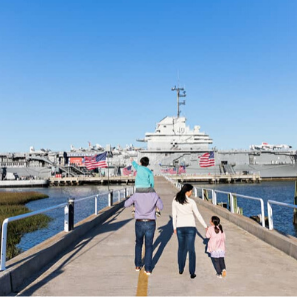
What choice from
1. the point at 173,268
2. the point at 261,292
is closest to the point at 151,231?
the point at 173,268

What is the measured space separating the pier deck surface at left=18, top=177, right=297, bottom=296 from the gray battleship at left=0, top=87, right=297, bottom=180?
61.1 meters

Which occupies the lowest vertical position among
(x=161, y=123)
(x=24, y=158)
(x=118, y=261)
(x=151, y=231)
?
(x=118, y=261)

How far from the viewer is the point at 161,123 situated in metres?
82.9

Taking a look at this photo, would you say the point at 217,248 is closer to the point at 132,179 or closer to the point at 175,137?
the point at 132,179

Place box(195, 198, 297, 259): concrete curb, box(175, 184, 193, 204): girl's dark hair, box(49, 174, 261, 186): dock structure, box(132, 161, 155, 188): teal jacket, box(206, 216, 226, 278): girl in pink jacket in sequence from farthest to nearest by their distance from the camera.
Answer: box(49, 174, 261, 186): dock structure < box(195, 198, 297, 259): concrete curb < box(132, 161, 155, 188): teal jacket < box(175, 184, 193, 204): girl's dark hair < box(206, 216, 226, 278): girl in pink jacket

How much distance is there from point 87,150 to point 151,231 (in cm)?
7900

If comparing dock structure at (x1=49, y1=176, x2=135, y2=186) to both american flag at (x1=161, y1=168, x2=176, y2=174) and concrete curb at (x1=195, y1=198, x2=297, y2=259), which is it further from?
concrete curb at (x1=195, y1=198, x2=297, y2=259)

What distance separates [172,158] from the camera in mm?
74938

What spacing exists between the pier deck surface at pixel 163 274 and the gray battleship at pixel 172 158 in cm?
6109

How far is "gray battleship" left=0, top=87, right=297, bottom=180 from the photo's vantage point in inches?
2849

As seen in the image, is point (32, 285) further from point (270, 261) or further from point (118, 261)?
point (270, 261)

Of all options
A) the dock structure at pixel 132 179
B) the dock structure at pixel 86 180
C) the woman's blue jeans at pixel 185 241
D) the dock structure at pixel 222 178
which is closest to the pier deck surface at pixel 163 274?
the woman's blue jeans at pixel 185 241

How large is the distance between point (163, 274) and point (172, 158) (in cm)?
6901

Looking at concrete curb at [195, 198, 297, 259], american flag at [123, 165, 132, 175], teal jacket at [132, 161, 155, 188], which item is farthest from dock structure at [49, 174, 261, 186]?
teal jacket at [132, 161, 155, 188]
